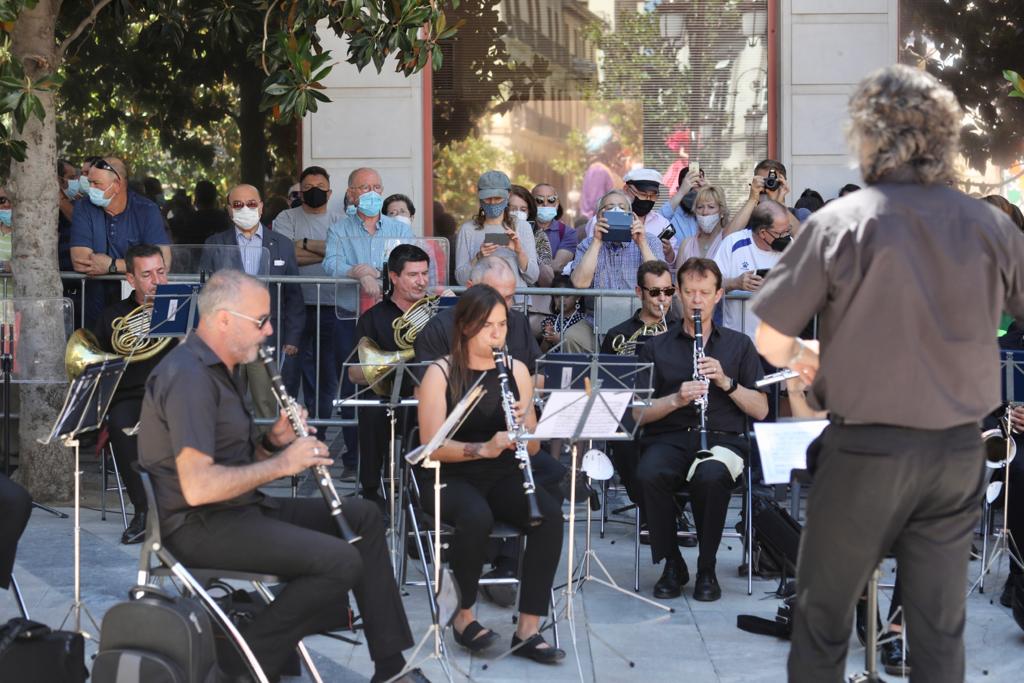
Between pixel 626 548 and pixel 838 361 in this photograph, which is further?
pixel 626 548

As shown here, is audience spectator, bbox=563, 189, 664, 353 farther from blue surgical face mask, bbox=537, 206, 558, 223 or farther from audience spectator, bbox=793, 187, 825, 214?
audience spectator, bbox=793, 187, 825, 214

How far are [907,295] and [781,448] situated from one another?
6.49 ft

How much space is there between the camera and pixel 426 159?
10664mm

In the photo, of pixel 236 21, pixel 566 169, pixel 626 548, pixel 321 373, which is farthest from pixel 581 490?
pixel 566 169

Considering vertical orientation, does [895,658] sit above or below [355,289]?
below

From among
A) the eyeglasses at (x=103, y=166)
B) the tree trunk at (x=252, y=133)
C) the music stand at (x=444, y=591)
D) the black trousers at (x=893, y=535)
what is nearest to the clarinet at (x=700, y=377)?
the music stand at (x=444, y=591)

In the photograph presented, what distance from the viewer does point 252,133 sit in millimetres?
11070

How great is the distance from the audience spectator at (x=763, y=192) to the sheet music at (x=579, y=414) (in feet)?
12.1

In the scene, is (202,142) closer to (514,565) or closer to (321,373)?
(321,373)

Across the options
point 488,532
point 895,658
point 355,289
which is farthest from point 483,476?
point 355,289

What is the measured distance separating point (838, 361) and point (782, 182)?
5.80 metres

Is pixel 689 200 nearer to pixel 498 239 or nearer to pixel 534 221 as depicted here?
pixel 534 221

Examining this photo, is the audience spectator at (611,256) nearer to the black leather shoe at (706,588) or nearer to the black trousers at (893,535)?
the black leather shoe at (706,588)

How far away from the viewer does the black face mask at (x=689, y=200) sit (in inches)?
370
